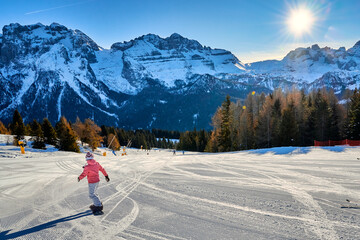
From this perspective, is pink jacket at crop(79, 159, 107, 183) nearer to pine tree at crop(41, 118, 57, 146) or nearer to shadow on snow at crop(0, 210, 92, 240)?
shadow on snow at crop(0, 210, 92, 240)

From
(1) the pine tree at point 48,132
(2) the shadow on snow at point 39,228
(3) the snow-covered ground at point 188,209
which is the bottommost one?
(2) the shadow on snow at point 39,228

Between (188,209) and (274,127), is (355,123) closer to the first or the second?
(274,127)

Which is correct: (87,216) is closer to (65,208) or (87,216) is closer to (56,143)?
(65,208)

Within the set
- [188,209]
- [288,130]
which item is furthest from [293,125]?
[188,209]

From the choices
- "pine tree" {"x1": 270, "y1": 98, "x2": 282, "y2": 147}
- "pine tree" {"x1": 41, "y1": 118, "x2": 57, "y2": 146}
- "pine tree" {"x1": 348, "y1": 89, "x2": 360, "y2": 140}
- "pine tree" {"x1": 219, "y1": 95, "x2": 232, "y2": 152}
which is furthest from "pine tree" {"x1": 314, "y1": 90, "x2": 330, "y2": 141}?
"pine tree" {"x1": 41, "y1": 118, "x2": 57, "y2": 146}

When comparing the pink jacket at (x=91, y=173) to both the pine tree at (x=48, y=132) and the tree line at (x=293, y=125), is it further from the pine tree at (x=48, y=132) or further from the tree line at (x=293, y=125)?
the pine tree at (x=48, y=132)

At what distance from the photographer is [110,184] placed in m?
9.16

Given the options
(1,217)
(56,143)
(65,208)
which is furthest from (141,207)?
(56,143)

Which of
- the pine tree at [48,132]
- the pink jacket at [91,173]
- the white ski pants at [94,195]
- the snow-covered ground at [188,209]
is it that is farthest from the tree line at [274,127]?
the white ski pants at [94,195]

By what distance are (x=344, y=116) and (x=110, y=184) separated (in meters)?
54.6

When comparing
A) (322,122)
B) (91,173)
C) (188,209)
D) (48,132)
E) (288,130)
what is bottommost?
(188,209)

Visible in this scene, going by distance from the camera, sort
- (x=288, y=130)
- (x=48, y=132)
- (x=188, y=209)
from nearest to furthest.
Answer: (x=188, y=209) → (x=288, y=130) → (x=48, y=132)

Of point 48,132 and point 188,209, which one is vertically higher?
point 48,132

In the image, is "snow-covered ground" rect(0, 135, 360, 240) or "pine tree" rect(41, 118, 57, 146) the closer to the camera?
"snow-covered ground" rect(0, 135, 360, 240)
